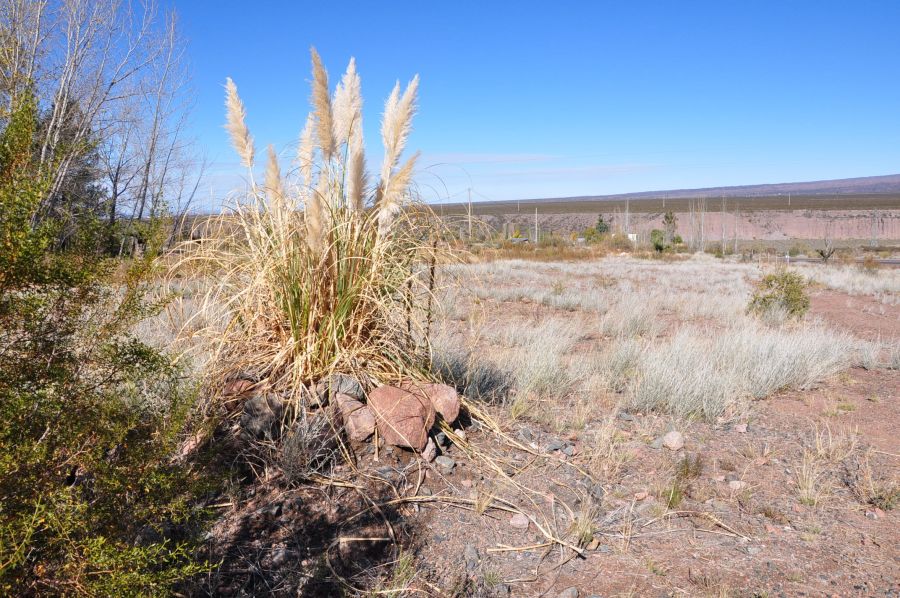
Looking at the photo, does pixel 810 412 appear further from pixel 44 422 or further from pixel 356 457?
pixel 44 422

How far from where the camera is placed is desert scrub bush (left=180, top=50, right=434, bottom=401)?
3442 millimetres

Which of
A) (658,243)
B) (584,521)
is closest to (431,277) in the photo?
(584,521)

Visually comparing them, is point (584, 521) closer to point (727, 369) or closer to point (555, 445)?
point (555, 445)

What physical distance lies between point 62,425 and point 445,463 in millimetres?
2055

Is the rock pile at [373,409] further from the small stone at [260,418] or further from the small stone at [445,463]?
the small stone at [445,463]

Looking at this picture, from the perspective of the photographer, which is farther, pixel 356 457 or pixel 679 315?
pixel 679 315

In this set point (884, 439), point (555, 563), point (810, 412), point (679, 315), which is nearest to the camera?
point (555, 563)

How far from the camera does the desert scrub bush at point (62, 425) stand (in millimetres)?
1681

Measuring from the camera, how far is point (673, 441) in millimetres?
4137

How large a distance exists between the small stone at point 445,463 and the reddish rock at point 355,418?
406 mm

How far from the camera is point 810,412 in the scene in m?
5.12

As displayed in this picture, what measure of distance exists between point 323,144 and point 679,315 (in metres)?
8.95

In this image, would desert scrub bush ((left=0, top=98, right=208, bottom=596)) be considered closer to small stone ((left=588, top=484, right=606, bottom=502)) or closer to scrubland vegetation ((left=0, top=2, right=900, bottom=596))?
scrubland vegetation ((left=0, top=2, right=900, bottom=596))

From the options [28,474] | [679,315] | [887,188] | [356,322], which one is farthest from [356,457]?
[887,188]
